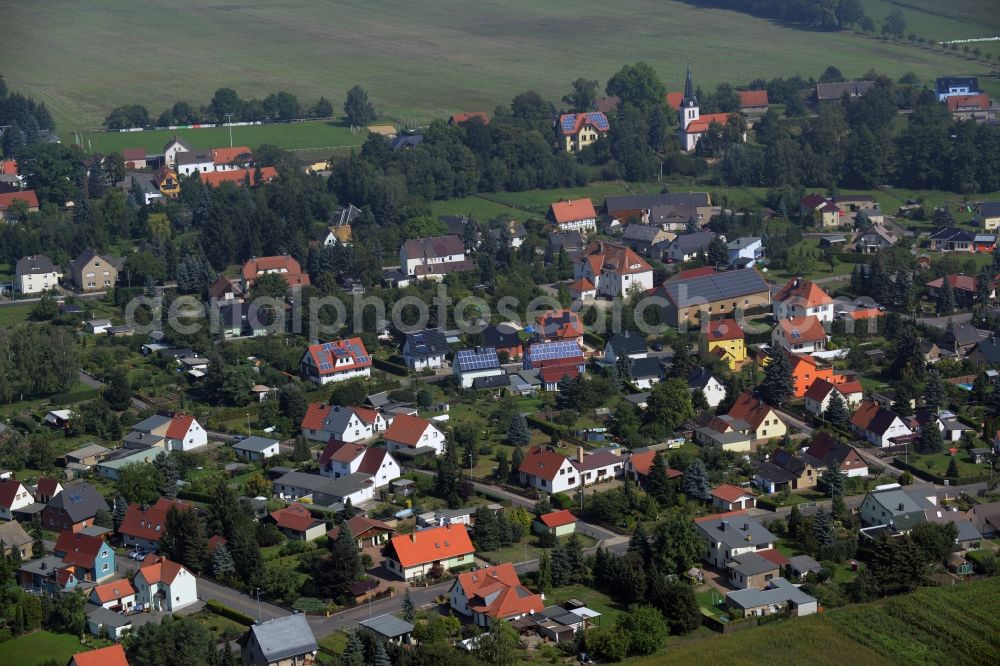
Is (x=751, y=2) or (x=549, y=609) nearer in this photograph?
(x=549, y=609)

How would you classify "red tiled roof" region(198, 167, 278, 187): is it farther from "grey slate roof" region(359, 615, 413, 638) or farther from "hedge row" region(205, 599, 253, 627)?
"grey slate roof" region(359, 615, 413, 638)

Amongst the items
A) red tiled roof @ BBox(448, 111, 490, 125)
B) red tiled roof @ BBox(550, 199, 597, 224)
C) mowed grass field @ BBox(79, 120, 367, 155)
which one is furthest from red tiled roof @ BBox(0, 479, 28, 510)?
red tiled roof @ BBox(448, 111, 490, 125)

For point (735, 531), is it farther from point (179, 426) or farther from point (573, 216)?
point (573, 216)

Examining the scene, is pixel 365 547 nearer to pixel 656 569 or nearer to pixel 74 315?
pixel 656 569

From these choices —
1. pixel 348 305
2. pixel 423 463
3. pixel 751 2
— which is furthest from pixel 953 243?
pixel 751 2

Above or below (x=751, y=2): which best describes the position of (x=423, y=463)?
below

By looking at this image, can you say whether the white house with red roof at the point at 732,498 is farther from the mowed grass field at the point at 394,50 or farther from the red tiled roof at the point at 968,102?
the mowed grass field at the point at 394,50
